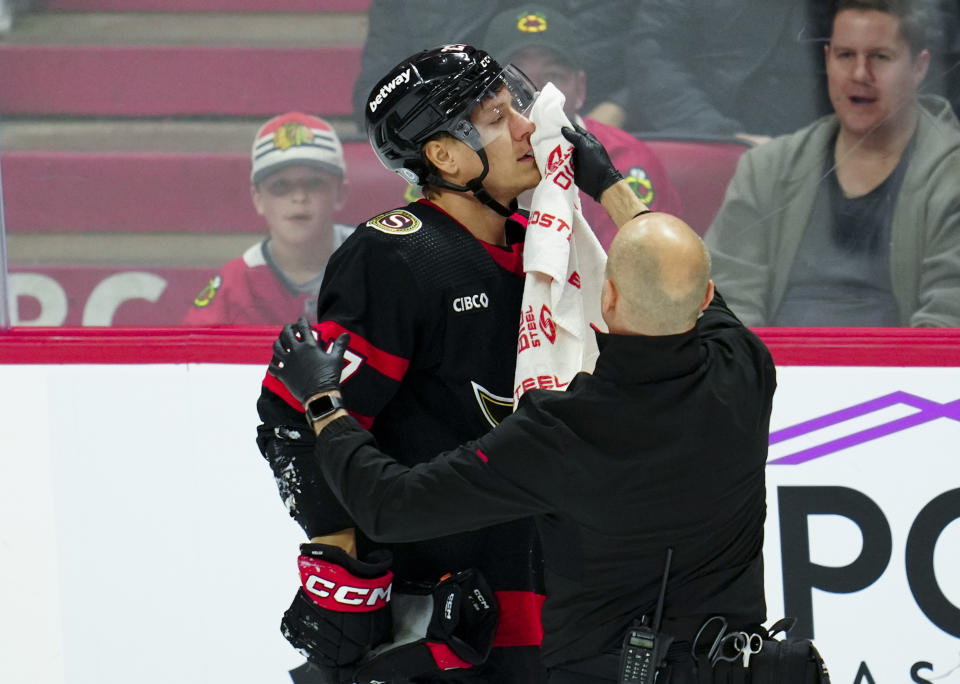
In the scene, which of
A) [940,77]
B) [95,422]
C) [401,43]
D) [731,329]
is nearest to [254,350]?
[95,422]

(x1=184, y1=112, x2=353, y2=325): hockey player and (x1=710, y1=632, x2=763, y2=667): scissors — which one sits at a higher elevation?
(x1=184, y1=112, x2=353, y2=325): hockey player

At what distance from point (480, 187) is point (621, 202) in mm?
248

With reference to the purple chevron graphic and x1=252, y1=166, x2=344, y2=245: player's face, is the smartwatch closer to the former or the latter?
the purple chevron graphic

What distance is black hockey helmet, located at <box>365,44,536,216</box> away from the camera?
1.90 m

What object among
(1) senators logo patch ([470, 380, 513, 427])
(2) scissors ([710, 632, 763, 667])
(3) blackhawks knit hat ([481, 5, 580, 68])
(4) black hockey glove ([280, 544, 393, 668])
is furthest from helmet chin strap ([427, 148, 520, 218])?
(3) blackhawks knit hat ([481, 5, 580, 68])

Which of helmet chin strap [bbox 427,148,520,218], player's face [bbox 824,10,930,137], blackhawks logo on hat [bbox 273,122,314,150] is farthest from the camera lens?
blackhawks logo on hat [bbox 273,122,314,150]

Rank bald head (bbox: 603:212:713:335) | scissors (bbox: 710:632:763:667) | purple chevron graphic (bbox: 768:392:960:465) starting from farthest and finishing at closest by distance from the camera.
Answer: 1. purple chevron graphic (bbox: 768:392:960:465)
2. scissors (bbox: 710:632:763:667)
3. bald head (bbox: 603:212:713:335)

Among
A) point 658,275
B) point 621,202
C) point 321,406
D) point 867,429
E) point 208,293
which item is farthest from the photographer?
point 208,293

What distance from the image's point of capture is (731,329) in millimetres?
1798

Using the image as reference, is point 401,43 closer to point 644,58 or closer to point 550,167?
point 644,58

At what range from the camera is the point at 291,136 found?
3.12 metres

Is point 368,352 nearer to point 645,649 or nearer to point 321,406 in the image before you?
point 321,406

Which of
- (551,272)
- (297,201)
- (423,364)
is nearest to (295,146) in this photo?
(297,201)

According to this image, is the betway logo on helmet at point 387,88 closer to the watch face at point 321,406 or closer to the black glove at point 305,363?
the black glove at point 305,363
